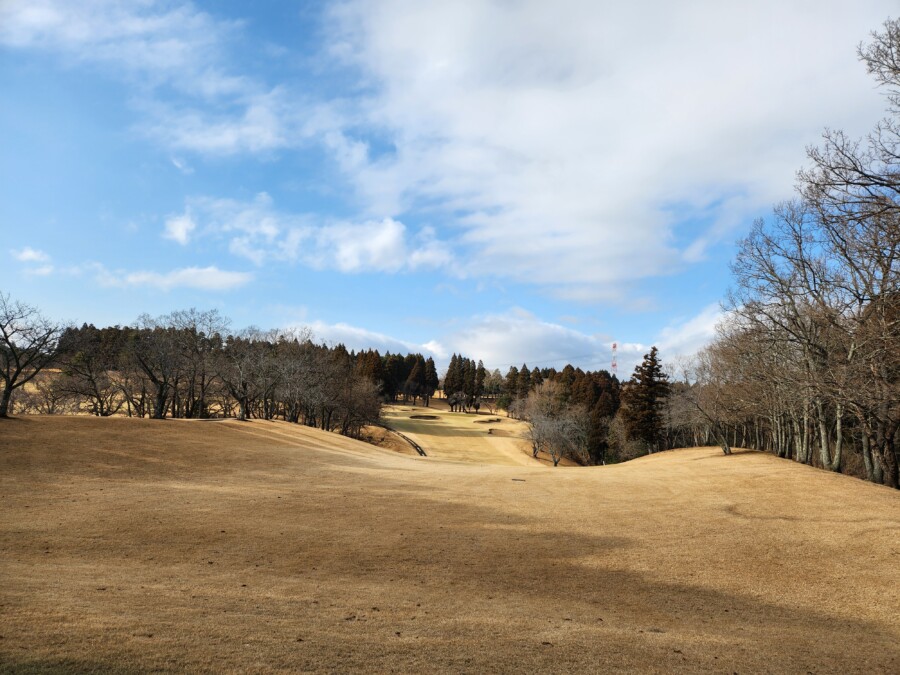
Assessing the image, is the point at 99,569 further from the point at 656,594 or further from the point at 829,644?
the point at 829,644

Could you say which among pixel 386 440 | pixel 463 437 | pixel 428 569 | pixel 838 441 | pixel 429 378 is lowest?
pixel 463 437

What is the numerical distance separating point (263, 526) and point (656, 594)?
10.7 meters

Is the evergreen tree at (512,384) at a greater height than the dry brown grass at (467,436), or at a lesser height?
greater

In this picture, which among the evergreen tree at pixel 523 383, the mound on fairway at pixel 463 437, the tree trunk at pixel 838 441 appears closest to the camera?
the tree trunk at pixel 838 441

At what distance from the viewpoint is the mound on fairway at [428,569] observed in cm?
670

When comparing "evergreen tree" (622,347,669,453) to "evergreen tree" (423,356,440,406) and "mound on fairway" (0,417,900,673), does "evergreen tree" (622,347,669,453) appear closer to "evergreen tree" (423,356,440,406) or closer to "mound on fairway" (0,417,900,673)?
"mound on fairway" (0,417,900,673)

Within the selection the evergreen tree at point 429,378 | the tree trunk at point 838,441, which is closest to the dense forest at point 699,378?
the tree trunk at point 838,441

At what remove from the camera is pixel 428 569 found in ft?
40.7

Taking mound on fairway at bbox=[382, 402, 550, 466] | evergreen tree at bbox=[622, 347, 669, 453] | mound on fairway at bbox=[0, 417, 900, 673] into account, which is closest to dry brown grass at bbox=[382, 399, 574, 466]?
mound on fairway at bbox=[382, 402, 550, 466]

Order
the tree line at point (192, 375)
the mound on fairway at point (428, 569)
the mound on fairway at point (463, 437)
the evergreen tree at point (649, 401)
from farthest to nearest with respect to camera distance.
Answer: the mound on fairway at point (463, 437) < the evergreen tree at point (649, 401) < the tree line at point (192, 375) < the mound on fairway at point (428, 569)

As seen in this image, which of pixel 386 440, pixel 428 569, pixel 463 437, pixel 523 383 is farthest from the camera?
pixel 523 383

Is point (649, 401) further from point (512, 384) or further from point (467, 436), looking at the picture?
point (512, 384)

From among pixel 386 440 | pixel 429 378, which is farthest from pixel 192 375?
pixel 429 378

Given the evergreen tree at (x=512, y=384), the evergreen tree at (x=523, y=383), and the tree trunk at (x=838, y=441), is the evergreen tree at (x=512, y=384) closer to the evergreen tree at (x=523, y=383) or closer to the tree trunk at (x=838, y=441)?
the evergreen tree at (x=523, y=383)
